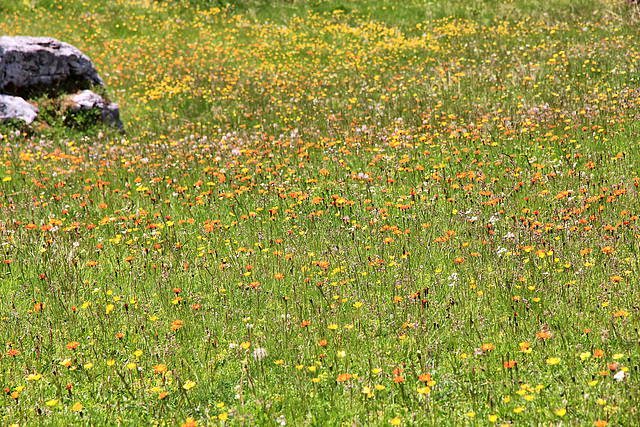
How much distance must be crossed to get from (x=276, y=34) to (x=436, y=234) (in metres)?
13.1

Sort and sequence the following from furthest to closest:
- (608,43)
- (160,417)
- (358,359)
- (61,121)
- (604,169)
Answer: (608,43) < (61,121) < (604,169) < (358,359) < (160,417)

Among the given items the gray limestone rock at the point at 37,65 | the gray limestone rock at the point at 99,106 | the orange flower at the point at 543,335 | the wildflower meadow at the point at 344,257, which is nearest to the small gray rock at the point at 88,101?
the gray limestone rock at the point at 99,106

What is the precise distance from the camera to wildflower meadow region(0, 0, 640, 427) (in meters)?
3.28

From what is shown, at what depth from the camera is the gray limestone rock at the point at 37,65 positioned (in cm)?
1045

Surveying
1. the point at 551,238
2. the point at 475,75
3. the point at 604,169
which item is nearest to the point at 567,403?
the point at 551,238

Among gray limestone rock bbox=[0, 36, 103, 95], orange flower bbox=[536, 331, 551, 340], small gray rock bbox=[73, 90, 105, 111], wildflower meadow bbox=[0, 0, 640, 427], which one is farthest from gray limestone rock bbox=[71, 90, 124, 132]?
→ orange flower bbox=[536, 331, 551, 340]

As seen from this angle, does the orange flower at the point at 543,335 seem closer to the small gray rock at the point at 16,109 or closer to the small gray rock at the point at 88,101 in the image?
the small gray rock at the point at 88,101

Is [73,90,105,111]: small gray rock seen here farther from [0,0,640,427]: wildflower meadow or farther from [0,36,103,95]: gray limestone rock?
[0,36,103,95]: gray limestone rock

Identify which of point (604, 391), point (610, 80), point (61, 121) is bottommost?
point (61, 121)

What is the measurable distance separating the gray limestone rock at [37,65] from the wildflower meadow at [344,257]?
3.92 ft

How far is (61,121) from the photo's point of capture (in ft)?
32.9

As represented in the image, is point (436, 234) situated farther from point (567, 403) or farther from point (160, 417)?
point (160, 417)

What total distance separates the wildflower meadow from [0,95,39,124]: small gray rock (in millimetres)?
261

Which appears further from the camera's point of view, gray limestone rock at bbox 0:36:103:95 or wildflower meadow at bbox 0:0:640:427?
gray limestone rock at bbox 0:36:103:95
